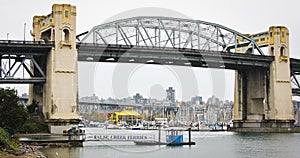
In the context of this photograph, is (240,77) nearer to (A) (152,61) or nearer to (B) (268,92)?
(B) (268,92)

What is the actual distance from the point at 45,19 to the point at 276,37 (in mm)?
56684

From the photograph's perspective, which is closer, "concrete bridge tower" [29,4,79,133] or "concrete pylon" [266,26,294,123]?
"concrete bridge tower" [29,4,79,133]

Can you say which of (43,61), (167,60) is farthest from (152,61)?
(43,61)

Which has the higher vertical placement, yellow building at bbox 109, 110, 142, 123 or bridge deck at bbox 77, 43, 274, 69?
bridge deck at bbox 77, 43, 274, 69

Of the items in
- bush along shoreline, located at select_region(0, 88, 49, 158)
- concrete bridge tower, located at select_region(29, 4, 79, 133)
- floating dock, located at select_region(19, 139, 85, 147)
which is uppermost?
concrete bridge tower, located at select_region(29, 4, 79, 133)

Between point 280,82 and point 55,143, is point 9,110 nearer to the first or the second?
point 55,143

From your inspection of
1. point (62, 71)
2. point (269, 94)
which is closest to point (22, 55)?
point (62, 71)

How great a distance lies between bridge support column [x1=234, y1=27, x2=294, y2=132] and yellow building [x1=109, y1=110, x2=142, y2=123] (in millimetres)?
49022

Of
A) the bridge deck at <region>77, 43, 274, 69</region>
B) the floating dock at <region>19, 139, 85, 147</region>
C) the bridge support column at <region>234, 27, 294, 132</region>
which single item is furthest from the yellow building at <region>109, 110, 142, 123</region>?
the floating dock at <region>19, 139, 85, 147</region>

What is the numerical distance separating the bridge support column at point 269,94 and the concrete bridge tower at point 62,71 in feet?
170

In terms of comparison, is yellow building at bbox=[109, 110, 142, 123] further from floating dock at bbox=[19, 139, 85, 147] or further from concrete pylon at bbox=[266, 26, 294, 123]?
floating dock at bbox=[19, 139, 85, 147]

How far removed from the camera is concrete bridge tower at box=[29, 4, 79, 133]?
86.1 metres

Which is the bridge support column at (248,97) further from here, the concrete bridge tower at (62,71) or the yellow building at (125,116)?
the concrete bridge tower at (62,71)

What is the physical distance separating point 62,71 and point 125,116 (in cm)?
9804
